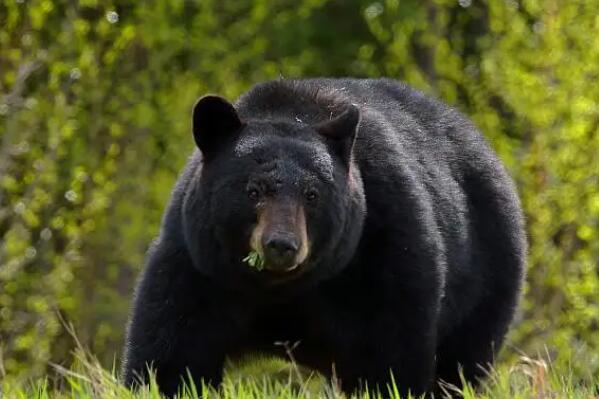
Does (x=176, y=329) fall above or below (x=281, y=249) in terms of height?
below

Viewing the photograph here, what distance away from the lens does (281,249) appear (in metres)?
6.11

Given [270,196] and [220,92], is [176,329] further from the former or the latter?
[220,92]

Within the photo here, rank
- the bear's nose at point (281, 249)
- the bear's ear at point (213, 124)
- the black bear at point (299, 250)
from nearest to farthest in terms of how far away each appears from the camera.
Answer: the bear's nose at point (281, 249), the black bear at point (299, 250), the bear's ear at point (213, 124)

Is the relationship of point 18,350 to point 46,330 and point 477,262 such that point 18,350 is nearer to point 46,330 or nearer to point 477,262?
point 46,330

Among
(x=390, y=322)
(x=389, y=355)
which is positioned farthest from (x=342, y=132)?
(x=389, y=355)

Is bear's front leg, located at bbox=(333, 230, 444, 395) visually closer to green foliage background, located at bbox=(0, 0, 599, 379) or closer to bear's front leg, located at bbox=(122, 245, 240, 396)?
A: bear's front leg, located at bbox=(122, 245, 240, 396)

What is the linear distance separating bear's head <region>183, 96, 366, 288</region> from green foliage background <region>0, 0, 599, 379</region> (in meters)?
4.85

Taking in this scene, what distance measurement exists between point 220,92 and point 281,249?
22.5ft

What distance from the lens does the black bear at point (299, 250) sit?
6.42 metres

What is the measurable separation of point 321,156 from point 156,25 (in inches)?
240

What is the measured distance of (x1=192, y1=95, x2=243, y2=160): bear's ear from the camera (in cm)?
655

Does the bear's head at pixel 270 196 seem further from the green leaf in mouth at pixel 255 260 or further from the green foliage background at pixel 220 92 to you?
the green foliage background at pixel 220 92

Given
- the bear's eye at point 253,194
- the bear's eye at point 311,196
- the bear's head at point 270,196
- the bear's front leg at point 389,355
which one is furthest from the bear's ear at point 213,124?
the bear's front leg at point 389,355

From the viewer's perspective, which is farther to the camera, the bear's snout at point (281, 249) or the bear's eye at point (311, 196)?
the bear's eye at point (311, 196)
